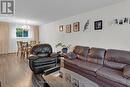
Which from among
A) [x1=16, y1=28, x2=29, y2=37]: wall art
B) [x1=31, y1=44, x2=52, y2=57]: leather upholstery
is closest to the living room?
[x1=31, y1=44, x2=52, y2=57]: leather upholstery

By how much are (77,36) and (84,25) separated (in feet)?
2.22

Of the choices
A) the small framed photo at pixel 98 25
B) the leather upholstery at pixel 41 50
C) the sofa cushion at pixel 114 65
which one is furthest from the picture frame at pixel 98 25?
the leather upholstery at pixel 41 50

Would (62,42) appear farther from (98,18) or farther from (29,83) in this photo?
(29,83)

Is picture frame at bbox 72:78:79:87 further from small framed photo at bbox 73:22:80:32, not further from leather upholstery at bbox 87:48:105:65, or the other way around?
small framed photo at bbox 73:22:80:32

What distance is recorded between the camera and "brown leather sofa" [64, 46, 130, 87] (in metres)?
2.64

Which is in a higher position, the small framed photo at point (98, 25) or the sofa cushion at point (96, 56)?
the small framed photo at point (98, 25)

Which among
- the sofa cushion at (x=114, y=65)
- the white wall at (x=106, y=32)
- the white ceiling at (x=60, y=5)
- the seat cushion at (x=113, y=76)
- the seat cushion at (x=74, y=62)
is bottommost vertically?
the seat cushion at (x=113, y=76)

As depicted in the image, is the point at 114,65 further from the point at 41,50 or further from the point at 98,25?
the point at 41,50

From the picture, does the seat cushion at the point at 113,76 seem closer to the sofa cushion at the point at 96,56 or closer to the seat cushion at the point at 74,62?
the sofa cushion at the point at 96,56

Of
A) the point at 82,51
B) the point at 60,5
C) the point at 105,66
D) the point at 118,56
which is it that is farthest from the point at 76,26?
the point at 118,56

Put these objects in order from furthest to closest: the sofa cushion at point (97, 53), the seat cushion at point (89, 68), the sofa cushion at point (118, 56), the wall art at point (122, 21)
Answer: the sofa cushion at point (97, 53)
the wall art at point (122, 21)
the seat cushion at point (89, 68)
the sofa cushion at point (118, 56)

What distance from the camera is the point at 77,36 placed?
18.0 feet

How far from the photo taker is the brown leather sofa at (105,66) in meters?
2.64

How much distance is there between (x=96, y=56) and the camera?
12.5ft
